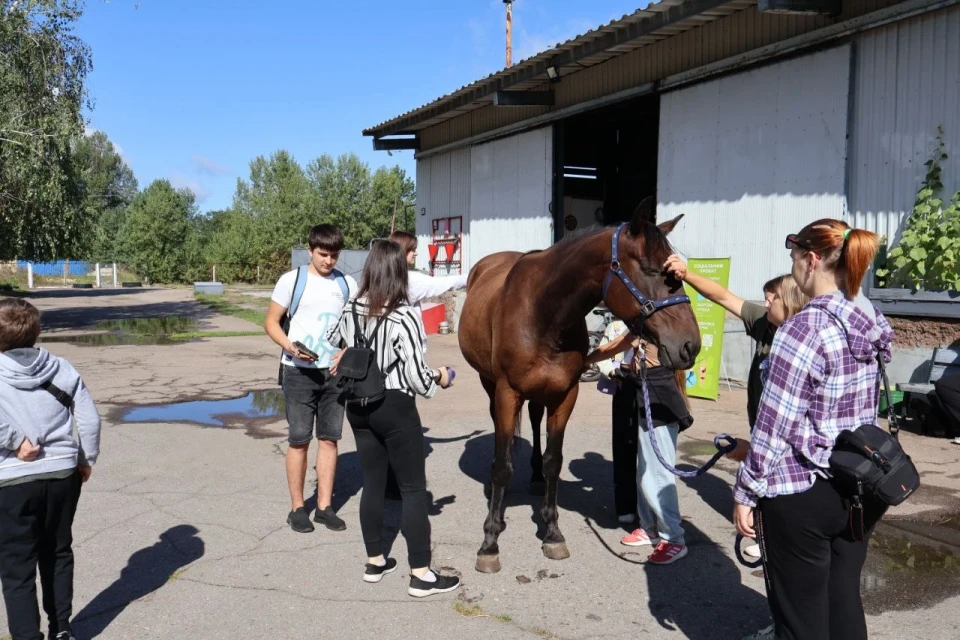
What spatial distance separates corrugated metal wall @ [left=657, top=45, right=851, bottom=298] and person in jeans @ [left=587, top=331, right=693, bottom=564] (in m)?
6.05

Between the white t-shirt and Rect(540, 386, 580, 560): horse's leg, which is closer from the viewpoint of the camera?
Rect(540, 386, 580, 560): horse's leg

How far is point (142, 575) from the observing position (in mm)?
4016

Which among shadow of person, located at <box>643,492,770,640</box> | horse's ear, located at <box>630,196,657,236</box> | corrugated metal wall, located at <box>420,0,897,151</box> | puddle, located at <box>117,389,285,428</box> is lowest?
puddle, located at <box>117,389,285,428</box>

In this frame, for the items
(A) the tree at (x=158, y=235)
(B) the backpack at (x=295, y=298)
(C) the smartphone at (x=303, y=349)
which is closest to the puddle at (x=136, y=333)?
(B) the backpack at (x=295, y=298)

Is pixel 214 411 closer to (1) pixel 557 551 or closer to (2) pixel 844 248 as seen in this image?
(1) pixel 557 551

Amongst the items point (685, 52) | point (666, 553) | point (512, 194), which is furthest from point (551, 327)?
point (512, 194)

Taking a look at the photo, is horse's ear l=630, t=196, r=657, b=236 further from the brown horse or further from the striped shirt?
the striped shirt

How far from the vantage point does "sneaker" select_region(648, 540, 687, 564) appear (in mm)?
4145

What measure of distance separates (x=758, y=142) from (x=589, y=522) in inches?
277

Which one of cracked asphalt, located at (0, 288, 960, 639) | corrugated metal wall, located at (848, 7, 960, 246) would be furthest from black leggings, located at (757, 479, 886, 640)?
corrugated metal wall, located at (848, 7, 960, 246)

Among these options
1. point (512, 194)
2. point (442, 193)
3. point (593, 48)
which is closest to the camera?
point (593, 48)

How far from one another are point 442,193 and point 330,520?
49.8ft

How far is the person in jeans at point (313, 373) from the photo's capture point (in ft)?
15.4

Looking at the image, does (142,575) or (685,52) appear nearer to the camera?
(142,575)
